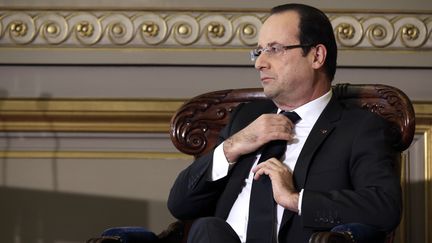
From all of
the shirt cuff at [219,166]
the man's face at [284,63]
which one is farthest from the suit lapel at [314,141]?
the shirt cuff at [219,166]

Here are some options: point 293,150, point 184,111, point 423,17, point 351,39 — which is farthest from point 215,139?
point 423,17

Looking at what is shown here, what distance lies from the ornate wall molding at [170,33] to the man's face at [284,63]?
82 cm

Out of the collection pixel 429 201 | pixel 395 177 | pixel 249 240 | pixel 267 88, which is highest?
pixel 267 88

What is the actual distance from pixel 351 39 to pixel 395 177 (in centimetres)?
113

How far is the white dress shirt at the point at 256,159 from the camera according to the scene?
2.43m

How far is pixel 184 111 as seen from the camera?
2.69 m

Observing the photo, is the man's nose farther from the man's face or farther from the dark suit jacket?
the dark suit jacket

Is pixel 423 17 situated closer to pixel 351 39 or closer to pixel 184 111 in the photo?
pixel 351 39

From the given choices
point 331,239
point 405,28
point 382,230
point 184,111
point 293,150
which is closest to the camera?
point 331,239

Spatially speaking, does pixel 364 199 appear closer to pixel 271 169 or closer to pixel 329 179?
pixel 329 179

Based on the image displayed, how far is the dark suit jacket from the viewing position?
7.30 ft

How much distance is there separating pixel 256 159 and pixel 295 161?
0.12 m

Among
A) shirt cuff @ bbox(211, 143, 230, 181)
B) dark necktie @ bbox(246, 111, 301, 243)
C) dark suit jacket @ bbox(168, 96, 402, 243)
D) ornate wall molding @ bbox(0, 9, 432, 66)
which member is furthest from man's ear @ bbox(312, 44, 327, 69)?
ornate wall molding @ bbox(0, 9, 432, 66)

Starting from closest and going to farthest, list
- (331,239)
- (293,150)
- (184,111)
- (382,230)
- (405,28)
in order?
1. (331,239)
2. (382,230)
3. (293,150)
4. (184,111)
5. (405,28)
